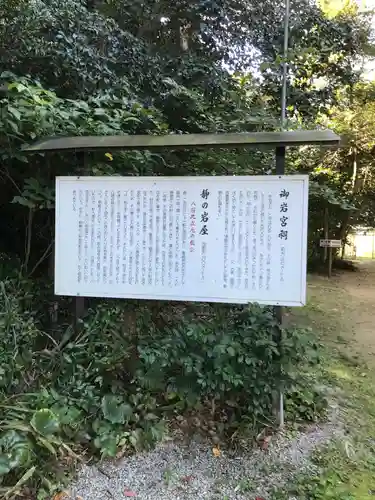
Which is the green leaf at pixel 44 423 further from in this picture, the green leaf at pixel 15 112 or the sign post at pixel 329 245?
the sign post at pixel 329 245

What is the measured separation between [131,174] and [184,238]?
1217 millimetres


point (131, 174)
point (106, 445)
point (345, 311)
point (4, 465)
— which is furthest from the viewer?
point (345, 311)

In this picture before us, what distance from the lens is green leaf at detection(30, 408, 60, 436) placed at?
7.55 ft

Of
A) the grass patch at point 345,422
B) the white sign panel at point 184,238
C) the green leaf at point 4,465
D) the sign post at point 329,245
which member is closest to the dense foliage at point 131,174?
the green leaf at point 4,465

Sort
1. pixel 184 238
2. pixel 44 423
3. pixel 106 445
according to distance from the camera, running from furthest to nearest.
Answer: pixel 184 238, pixel 106 445, pixel 44 423

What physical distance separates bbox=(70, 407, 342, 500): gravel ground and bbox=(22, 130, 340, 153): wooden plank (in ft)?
6.50

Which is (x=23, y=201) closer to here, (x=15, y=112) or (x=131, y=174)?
(x=15, y=112)

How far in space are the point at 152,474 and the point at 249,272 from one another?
1.38m

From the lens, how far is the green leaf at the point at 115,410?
2.68 meters

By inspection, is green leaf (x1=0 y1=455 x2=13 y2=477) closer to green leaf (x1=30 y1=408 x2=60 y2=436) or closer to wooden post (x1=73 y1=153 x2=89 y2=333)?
green leaf (x1=30 y1=408 x2=60 y2=436)

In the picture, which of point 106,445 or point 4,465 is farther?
point 106,445

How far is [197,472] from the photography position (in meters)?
2.63

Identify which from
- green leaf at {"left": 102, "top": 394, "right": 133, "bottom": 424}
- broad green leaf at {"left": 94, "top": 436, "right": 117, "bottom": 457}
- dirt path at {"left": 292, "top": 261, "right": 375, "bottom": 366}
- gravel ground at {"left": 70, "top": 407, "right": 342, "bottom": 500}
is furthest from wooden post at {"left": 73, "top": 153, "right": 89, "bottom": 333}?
dirt path at {"left": 292, "top": 261, "right": 375, "bottom": 366}

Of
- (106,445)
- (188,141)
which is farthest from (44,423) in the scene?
(188,141)
